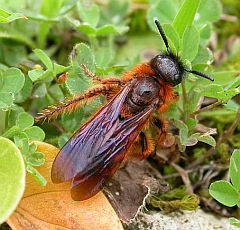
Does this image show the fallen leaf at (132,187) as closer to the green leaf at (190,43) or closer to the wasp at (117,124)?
the wasp at (117,124)

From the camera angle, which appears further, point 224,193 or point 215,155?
point 215,155

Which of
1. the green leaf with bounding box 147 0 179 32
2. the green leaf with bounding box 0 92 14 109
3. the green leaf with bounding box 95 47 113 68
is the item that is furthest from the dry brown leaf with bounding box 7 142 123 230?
the green leaf with bounding box 147 0 179 32

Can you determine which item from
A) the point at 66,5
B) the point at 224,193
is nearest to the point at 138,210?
the point at 224,193

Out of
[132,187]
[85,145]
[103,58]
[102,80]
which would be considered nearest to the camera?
[85,145]

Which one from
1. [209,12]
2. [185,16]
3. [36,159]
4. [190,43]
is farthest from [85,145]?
[209,12]

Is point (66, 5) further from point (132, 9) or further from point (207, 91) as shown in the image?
point (207, 91)

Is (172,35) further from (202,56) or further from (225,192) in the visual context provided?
(225,192)
